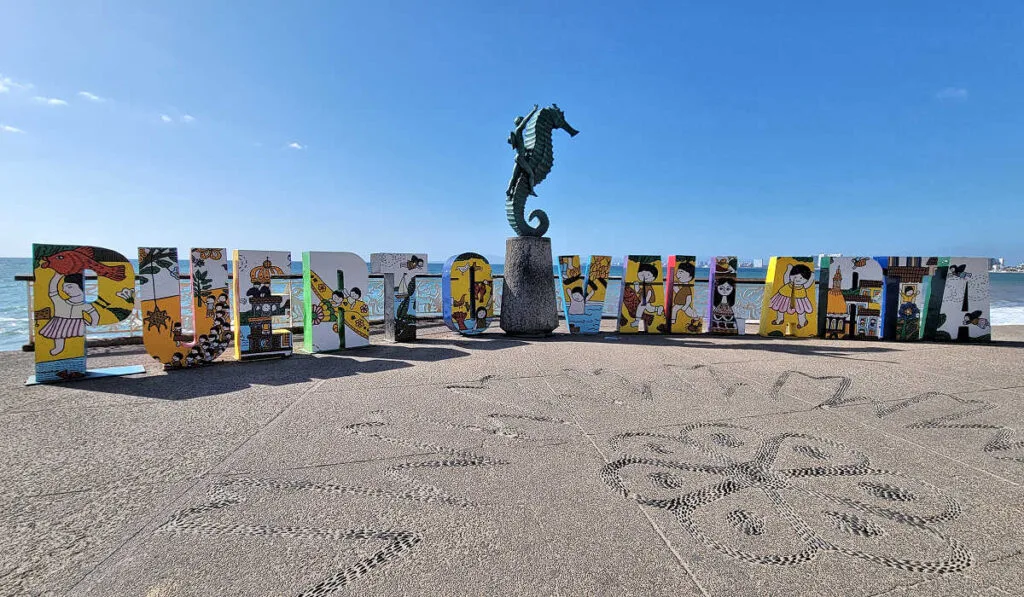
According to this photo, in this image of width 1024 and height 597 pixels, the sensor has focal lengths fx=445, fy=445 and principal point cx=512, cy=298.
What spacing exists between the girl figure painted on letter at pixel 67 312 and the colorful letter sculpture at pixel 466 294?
521 cm

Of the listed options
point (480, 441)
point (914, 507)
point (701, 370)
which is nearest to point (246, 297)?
point (480, 441)

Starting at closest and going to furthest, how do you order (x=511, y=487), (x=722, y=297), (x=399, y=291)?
(x=511, y=487) < (x=399, y=291) < (x=722, y=297)

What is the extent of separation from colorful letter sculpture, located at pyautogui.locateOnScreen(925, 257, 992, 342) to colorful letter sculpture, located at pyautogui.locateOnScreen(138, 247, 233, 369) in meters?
12.7

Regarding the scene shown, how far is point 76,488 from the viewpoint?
2.70 metres

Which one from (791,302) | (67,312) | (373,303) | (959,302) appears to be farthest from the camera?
(373,303)

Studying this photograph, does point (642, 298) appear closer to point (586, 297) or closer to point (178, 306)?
point (586, 297)

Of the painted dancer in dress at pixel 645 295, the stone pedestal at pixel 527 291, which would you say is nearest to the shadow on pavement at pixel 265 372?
the stone pedestal at pixel 527 291

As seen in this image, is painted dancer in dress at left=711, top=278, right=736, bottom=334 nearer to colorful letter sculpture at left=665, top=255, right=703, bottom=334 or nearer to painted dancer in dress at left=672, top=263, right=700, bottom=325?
colorful letter sculpture at left=665, top=255, right=703, bottom=334

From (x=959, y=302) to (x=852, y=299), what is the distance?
184 cm

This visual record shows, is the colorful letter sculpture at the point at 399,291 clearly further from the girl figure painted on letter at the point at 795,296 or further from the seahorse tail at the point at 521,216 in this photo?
the girl figure painted on letter at the point at 795,296

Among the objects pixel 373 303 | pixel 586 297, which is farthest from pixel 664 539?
pixel 373 303

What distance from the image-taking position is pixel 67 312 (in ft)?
17.5

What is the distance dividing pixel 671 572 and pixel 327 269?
6794 millimetres

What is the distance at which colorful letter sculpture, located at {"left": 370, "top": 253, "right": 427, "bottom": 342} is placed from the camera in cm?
834
